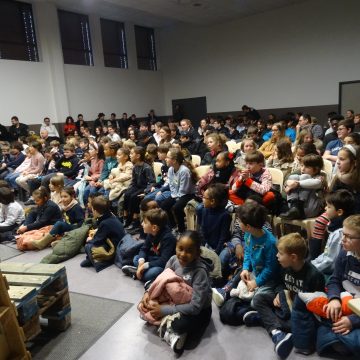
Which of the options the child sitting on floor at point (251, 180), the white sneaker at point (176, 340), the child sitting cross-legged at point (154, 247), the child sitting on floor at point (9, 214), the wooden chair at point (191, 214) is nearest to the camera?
the white sneaker at point (176, 340)

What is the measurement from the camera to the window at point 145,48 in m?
12.2

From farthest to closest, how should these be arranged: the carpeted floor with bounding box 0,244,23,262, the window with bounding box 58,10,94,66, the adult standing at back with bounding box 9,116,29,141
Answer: the window with bounding box 58,10,94,66
the adult standing at back with bounding box 9,116,29,141
the carpeted floor with bounding box 0,244,23,262

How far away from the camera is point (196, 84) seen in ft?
40.0

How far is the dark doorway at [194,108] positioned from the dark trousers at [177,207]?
8860 mm

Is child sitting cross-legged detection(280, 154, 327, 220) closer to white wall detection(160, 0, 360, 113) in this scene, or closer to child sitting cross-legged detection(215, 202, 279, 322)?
child sitting cross-legged detection(215, 202, 279, 322)

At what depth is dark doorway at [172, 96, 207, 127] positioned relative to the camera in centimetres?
1215

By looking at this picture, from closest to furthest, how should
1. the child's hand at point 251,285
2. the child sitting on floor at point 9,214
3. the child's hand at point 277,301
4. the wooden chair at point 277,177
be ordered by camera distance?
1. the child's hand at point 277,301
2. the child's hand at point 251,285
3. the wooden chair at point 277,177
4. the child sitting on floor at point 9,214

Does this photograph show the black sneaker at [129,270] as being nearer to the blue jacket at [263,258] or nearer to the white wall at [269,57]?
the blue jacket at [263,258]

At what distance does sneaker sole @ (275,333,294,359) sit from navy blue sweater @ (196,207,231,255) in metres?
1.03

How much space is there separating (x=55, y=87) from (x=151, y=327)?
8.72 meters

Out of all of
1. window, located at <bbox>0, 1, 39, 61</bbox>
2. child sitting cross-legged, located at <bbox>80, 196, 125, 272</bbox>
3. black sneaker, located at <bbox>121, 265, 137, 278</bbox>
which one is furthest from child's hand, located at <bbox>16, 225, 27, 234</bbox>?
window, located at <bbox>0, 1, 39, 61</bbox>

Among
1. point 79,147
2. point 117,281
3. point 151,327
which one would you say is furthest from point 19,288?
point 79,147

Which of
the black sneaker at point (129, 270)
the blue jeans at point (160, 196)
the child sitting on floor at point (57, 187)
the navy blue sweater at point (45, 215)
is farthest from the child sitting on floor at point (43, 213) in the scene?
the black sneaker at point (129, 270)

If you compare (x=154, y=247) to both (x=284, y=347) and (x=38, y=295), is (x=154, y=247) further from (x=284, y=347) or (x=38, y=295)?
(x=284, y=347)
